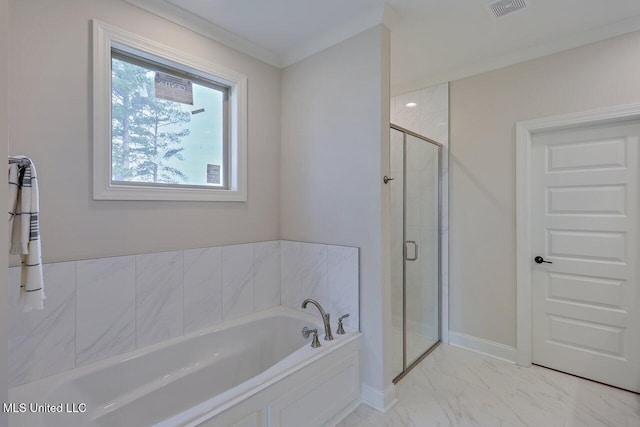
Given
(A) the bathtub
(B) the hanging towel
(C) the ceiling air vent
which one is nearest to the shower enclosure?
(A) the bathtub

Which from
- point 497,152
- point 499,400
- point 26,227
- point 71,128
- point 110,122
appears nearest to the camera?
point 26,227

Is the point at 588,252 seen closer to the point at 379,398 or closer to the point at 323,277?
the point at 379,398

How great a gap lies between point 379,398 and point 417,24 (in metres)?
2.56

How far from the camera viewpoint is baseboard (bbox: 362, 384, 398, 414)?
205 cm

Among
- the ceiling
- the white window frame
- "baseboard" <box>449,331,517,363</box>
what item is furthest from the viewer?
"baseboard" <box>449,331,517,363</box>

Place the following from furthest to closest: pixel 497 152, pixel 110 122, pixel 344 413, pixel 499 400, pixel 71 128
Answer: pixel 497 152 < pixel 499 400 < pixel 344 413 < pixel 110 122 < pixel 71 128

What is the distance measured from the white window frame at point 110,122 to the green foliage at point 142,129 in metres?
0.09

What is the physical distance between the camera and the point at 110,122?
5.95ft

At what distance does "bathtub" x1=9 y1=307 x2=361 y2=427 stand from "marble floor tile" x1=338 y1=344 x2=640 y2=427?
0.36m

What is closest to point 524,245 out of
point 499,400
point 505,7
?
point 499,400

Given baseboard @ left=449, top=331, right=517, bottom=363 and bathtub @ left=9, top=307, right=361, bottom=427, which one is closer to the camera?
bathtub @ left=9, top=307, right=361, bottom=427

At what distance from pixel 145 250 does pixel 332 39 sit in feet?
6.38

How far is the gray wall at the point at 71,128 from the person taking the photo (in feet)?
5.05

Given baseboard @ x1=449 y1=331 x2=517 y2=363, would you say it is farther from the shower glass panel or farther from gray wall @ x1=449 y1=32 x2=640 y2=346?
the shower glass panel
